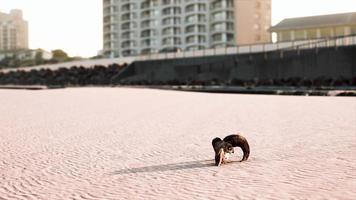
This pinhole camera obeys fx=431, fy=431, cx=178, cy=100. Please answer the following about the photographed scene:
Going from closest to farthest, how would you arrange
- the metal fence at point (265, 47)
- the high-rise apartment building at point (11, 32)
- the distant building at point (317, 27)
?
the metal fence at point (265, 47), the distant building at point (317, 27), the high-rise apartment building at point (11, 32)

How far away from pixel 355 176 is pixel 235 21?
76.3 m

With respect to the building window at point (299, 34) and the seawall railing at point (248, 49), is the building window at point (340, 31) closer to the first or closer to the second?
the building window at point (299, 34)

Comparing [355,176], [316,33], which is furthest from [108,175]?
[316,33]

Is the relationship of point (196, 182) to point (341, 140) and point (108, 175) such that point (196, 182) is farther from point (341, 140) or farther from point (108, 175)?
point (341, 140)

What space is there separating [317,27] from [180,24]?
3558cm

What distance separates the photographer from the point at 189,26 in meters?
86.4

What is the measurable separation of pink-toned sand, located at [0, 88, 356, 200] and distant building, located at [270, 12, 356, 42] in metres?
46.9

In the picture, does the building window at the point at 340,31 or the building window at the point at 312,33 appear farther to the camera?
the building window at the point at 312,33

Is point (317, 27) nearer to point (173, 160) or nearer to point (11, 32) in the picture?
point (173, 160)

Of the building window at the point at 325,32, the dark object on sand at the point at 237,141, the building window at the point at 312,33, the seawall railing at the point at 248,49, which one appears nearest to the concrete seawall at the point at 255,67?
the seawall railing at the point at 248,49

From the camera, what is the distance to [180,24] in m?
88.9

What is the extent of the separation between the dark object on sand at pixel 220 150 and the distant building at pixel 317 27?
52201mm

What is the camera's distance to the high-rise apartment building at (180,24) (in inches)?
3187

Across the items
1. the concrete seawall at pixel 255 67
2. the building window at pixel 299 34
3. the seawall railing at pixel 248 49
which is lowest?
the concrete seawall at pixel 255 67
